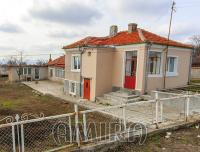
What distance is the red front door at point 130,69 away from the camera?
55.4 ft

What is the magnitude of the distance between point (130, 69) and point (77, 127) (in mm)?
12465

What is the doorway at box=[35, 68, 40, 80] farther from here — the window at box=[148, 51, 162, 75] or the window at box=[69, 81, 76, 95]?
the window at box=[148, 51, 162, 75]

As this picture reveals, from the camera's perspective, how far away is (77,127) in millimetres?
5574

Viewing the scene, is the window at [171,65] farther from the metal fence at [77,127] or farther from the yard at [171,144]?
the yard at [171,144]

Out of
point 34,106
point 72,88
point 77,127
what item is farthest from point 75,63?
point 77,127

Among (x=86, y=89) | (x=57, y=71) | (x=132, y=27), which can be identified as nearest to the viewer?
(x=86, y=89)

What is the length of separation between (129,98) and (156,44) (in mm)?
4410

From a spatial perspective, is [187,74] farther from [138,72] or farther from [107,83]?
[107,83]

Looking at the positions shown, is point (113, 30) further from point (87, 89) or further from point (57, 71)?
point (57, 71)

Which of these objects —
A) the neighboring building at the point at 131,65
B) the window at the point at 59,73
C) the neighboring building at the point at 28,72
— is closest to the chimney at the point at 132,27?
the neighboring building at the point at 131,65

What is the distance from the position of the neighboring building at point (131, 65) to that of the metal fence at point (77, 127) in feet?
12.4

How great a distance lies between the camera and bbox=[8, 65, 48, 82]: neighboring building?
3522cm

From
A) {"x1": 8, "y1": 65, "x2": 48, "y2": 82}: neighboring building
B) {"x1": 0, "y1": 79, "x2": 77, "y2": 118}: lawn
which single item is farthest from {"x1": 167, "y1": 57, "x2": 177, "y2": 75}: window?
{"x1": 8, "y1": 65, "x2": 48, "y2": 82}: neighboring building

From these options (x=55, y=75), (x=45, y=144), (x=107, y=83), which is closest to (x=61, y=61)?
(x=55, y=75)
